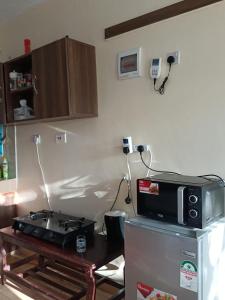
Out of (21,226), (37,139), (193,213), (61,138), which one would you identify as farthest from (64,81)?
(193,213)

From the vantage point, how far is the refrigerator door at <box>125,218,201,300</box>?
1372 millimetres

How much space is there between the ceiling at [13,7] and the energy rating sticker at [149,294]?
273 cm

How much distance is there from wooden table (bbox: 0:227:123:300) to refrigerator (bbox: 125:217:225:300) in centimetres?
31

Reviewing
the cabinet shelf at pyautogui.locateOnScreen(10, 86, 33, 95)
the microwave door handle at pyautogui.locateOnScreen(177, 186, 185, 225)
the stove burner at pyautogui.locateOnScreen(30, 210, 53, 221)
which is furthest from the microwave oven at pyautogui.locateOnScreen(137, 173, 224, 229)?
the cabinet shelf at pyautogui.locateOnScreen(10, 86, 33, 95)

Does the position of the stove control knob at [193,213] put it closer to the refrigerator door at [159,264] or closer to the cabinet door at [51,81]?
the refrigerator door at [159,264]

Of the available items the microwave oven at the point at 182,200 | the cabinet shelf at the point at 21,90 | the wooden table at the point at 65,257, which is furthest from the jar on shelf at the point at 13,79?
the microwave oven at the point at 182,200

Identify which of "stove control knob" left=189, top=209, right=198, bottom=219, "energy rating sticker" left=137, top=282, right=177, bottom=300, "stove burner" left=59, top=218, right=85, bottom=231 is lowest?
"energy rating sticker" left=137, top=282, right=177, bottom=300

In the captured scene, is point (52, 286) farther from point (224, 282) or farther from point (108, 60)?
point (108, 60)

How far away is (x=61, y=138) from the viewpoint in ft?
9.04

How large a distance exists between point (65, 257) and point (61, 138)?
119 centimetres

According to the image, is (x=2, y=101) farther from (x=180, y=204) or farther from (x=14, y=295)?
(x=180, y=204)

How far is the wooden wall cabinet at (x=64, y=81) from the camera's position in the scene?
2.22 m

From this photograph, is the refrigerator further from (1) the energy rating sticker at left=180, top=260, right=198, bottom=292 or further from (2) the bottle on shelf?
(2) the bottle on shelf

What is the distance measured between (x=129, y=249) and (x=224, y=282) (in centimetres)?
55
